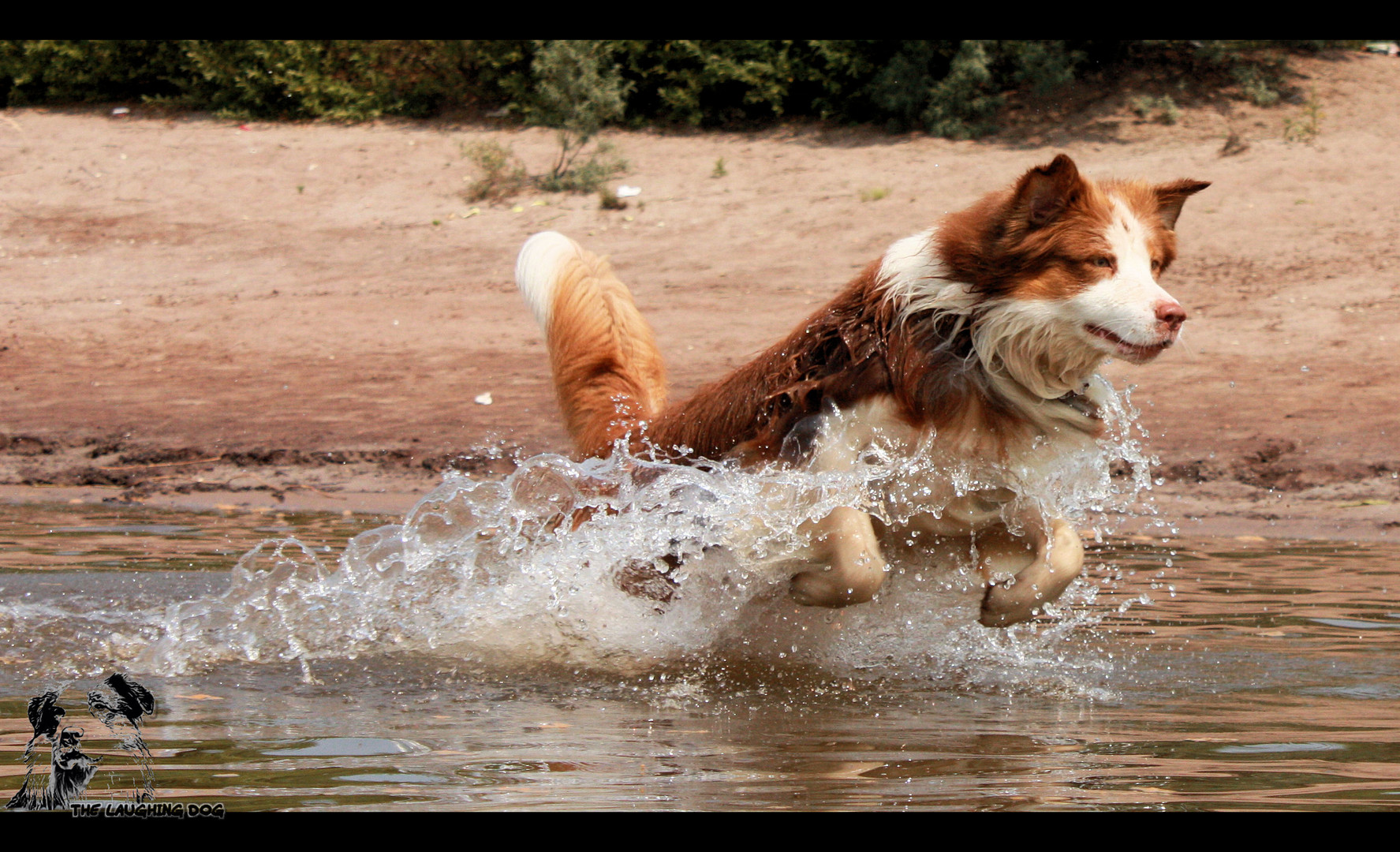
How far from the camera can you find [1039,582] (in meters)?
4.53

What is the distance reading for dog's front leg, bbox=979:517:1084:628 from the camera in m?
4.53

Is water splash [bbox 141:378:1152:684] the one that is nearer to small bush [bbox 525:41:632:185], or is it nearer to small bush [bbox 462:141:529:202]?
small bush [bbox 462:141:529:202]

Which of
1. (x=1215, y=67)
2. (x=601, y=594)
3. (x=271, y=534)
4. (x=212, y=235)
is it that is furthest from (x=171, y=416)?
(x=1215, y=67)

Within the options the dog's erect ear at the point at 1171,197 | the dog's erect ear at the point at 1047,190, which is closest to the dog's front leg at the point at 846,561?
the dog's erect ear at the point at 1047,190

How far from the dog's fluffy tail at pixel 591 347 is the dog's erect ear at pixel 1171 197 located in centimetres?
199

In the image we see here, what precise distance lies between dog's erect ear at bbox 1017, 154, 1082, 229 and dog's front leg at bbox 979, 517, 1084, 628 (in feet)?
3.65

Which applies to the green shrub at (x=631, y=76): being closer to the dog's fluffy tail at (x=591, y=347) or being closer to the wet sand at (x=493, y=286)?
the wet sand at (x=493, y=286)

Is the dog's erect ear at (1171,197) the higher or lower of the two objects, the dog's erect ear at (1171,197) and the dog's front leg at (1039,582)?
the higher

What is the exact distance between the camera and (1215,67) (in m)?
13.9

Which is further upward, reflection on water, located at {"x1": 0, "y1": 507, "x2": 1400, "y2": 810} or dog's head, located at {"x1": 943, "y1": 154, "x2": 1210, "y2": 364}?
dog's head, located at {"x1": 943, "y1": 154, "x2": 1210, "y2": 364}

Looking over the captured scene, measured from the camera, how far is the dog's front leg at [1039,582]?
4.53 m

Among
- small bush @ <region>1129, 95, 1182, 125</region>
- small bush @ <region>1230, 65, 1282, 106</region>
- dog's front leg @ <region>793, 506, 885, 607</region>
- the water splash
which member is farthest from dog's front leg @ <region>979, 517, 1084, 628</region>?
small bush @ <region>1230, 65, 1282, 106</region>

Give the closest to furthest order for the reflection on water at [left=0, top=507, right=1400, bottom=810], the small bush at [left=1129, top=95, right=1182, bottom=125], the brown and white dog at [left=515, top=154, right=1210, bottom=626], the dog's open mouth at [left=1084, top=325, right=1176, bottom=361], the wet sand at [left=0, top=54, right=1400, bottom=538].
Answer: the reflection on water at [left=0, top=507, right=1400, bottom=810], the dog's open mouth at [left=1084, top=325, right=1176, bottom=361], the brown and white dog at [left=515, top=154, right=1210, bottom=626], the wet sand at [left=0, top=54, right=1400, bottom=538], the small bush at [left=1129, top=95, right=1182, bottom=125]
